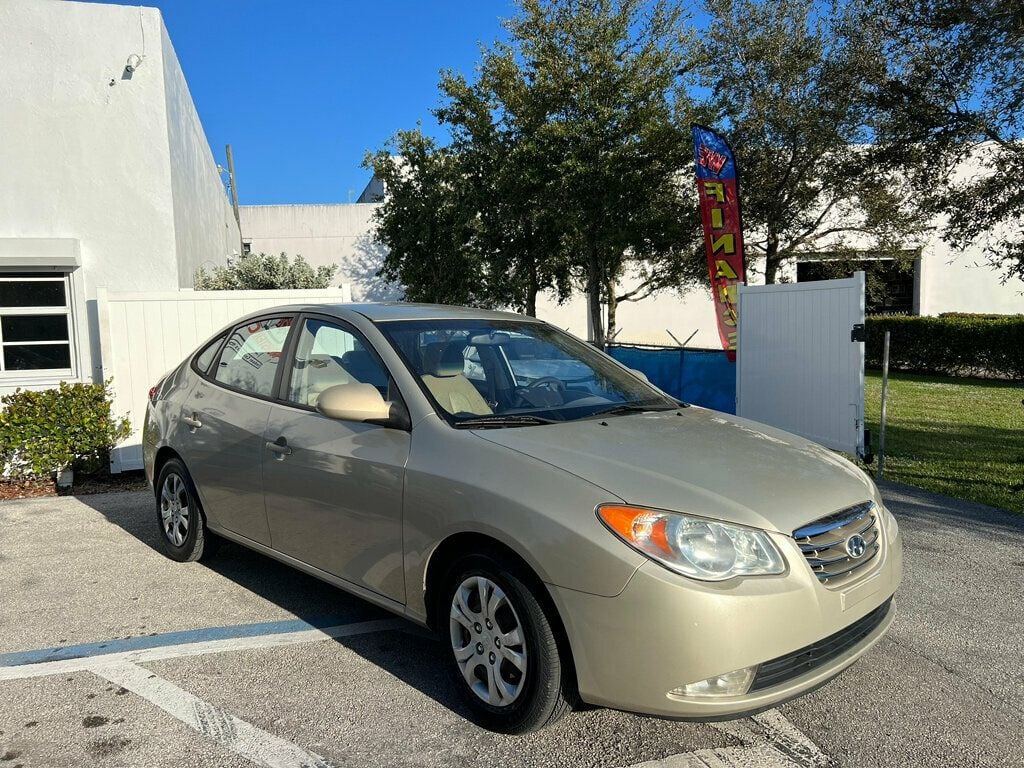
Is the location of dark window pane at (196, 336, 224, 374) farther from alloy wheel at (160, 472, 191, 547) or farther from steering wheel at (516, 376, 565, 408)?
steering wheel at (516, 376, 565, 408)

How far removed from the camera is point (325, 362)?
4102mm

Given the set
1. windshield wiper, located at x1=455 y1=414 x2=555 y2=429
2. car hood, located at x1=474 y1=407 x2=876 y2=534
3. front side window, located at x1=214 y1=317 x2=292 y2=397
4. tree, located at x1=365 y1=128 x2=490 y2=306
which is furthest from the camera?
tree, located at x1=365 y1=128 x2=490 y2=306

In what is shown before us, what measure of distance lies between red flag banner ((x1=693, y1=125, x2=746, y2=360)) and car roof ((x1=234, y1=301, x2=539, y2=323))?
7.30 metres

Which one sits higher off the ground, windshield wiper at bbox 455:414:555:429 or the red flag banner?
the red flag banner

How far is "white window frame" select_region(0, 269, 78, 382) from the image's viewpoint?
9.73 m

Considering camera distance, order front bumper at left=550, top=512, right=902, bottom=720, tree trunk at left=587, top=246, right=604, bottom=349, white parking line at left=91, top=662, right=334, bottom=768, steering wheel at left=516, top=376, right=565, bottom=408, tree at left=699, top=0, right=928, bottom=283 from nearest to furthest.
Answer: front bumper at left=550, top=512, right=902, bottom=720, white parking line at left=91, top=662, right=334, bottom=768, steering wheel at left=516, top=376, right=565, bottom=408, tree at left=699, top=0, right=928, bottom=283, tree trunk at left=587, top=246, right=604, bottom=349

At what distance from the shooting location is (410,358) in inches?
146

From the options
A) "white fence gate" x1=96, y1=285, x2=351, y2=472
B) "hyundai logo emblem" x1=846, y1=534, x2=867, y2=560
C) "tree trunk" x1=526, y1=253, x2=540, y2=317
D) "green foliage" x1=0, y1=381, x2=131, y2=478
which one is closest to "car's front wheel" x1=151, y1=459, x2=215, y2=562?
"green foliage" x1=0, y1=381, x2=131, y2=478

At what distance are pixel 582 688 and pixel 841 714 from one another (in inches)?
45.6

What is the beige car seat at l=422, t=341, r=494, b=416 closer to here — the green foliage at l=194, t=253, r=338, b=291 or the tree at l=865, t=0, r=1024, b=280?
the tree at l=865, t=0, r=1024, b=280

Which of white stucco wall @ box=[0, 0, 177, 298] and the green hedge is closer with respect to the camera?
white stucco wall @ box=[0, 0, 177, 298]

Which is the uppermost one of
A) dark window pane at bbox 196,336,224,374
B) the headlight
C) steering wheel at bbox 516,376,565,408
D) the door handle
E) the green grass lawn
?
dark window pane at bbox 196,336,224,374

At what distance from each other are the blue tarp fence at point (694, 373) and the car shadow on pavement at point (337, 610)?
18.4ft

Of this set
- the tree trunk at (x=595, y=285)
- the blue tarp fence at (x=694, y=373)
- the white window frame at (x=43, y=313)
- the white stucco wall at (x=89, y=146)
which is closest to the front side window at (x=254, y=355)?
the blue tarp fence at (x=694, y=373)
